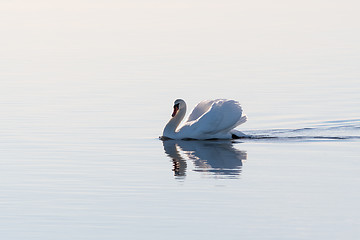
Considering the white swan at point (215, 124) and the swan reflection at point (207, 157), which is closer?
the swan reflection at point (207, 157)

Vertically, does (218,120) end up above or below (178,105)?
below

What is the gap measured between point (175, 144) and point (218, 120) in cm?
93

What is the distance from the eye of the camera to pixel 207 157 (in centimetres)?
1803

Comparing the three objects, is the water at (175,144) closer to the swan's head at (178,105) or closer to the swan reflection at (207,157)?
the swan reflection at (207,157)

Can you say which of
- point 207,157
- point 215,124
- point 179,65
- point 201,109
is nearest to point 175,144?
point 215,124

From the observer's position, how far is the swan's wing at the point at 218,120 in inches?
804

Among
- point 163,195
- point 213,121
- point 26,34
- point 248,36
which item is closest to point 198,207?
point 163,195

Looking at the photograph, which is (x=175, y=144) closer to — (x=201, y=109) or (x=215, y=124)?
(x=215, y=124)

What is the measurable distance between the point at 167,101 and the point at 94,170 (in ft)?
34.3

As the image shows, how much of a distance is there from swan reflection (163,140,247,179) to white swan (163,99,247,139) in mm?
205

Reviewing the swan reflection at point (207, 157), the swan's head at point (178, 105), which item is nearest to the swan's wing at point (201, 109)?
the swan's head at point (178, 105)

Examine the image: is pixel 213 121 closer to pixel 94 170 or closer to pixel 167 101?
pixel 94 170

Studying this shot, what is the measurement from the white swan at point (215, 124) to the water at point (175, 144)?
299 millimetres

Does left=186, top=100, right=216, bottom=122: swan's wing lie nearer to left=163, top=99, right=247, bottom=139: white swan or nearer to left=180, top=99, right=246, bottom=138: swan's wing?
left=163, top=99, right=247, bottom=139: white swan
